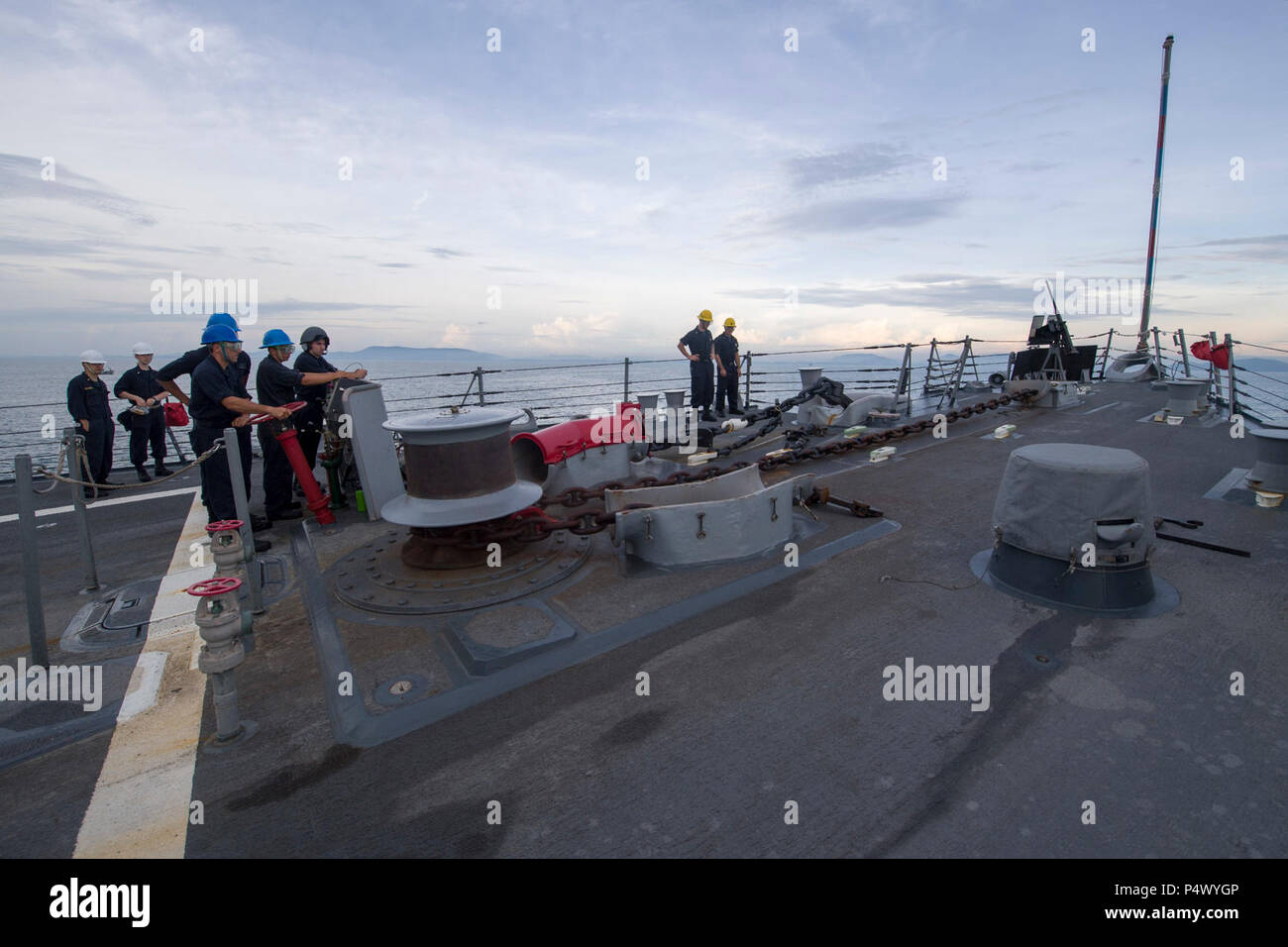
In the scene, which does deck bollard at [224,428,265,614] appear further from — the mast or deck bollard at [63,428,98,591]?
the mast

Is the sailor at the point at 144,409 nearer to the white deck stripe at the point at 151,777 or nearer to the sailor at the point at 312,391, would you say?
the sailor at the point at 312,391

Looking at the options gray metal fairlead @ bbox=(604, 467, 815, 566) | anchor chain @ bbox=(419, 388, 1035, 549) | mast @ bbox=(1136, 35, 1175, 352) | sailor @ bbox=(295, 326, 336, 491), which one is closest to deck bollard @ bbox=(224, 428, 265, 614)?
anchor chain @ bbox=(419, 388, 1035, 549)

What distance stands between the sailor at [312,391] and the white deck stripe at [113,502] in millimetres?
2132

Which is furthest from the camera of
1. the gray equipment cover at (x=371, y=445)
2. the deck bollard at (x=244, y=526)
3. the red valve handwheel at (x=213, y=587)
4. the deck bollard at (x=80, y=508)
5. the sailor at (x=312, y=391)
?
the sailor at (x=312, y=391)

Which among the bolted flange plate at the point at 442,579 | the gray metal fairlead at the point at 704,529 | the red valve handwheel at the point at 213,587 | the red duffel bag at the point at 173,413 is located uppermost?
the red duffel bag at the point at 173,413

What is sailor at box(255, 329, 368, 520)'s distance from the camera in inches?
218

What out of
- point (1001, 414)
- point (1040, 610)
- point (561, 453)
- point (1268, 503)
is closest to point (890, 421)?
point (1001, 414)

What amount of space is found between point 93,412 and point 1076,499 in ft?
33.2

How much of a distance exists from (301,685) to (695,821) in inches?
77.7

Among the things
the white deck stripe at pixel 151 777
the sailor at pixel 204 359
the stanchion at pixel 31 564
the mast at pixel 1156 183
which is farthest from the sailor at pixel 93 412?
the mast at pixel 1156 183

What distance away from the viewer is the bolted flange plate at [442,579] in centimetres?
366

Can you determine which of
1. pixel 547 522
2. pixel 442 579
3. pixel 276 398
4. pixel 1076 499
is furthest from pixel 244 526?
pixel 1076 499

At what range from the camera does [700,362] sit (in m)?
10.2
